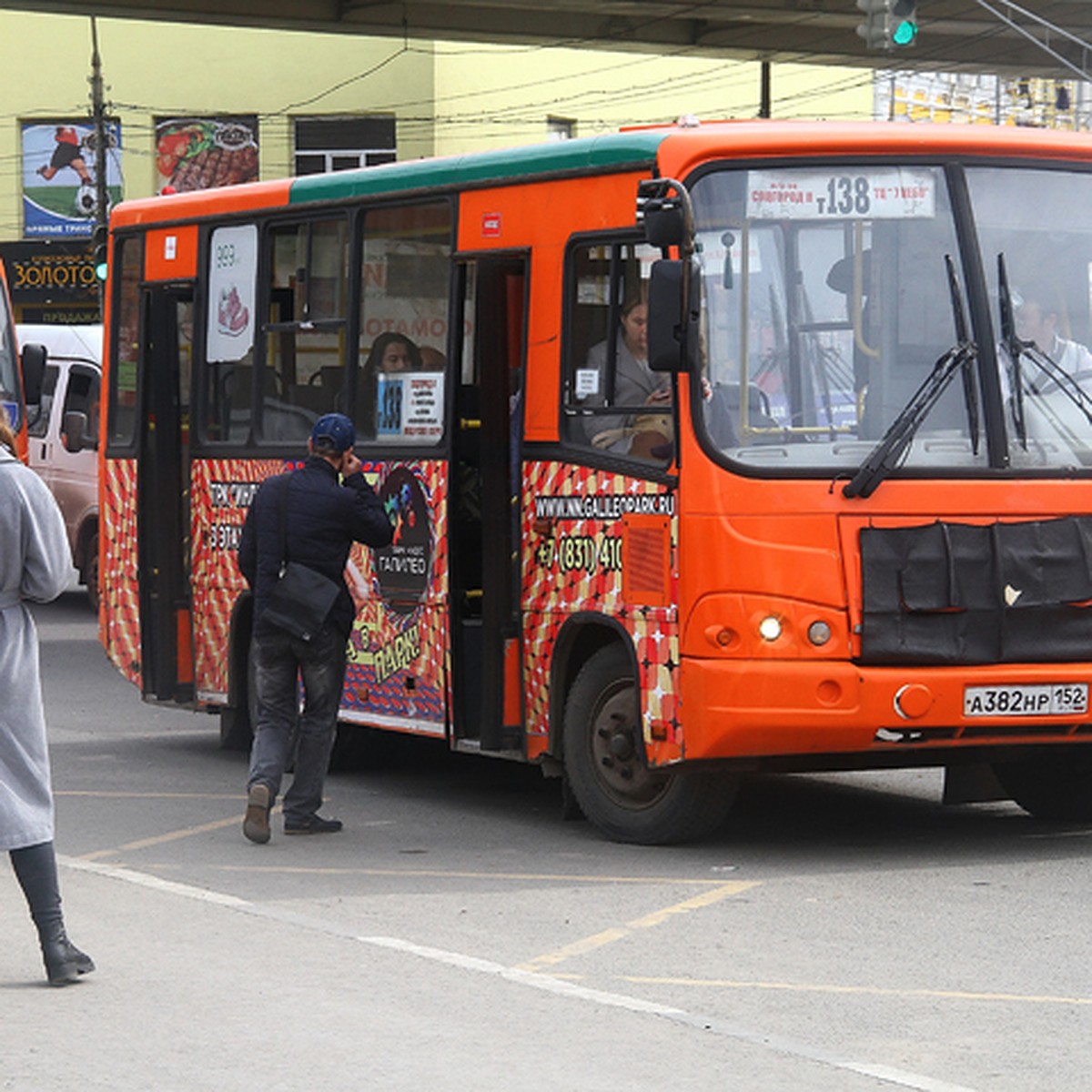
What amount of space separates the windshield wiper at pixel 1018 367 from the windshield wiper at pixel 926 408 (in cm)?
18

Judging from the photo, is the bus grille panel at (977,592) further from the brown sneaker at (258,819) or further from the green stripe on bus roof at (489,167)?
the brown sneaker at (258,819)

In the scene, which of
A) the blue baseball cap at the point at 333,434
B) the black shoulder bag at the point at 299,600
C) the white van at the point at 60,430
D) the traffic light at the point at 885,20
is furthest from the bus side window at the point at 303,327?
the traffic light at the point at 885,20

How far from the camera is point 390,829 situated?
11023 millimetres

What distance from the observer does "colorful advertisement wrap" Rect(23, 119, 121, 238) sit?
43.5 meters

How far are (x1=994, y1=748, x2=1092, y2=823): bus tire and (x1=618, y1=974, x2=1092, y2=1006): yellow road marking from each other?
3.61 m

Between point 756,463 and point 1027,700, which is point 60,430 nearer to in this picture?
point 756,463

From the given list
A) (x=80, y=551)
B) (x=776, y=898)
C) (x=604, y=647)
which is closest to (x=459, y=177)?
(x=604, y=647)

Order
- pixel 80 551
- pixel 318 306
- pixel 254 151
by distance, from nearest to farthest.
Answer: pixel 318 306
pixel 80 551
pixel 254 151

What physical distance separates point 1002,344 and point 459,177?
2.74 m

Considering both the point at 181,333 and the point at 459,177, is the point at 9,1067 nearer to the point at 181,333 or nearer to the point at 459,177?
the point at 459,177

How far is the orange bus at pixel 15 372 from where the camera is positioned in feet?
59.3

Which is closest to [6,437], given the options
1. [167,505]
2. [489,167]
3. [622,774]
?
[622,774]

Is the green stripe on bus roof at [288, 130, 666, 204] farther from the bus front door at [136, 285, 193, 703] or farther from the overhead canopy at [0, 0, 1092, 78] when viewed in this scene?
the overhead canopy at [0, 0, 1092, 78]

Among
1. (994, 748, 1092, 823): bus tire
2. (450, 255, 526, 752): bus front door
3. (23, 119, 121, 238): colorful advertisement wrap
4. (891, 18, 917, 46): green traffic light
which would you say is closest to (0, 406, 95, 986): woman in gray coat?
(450, 255, 526, 752): bus front door
